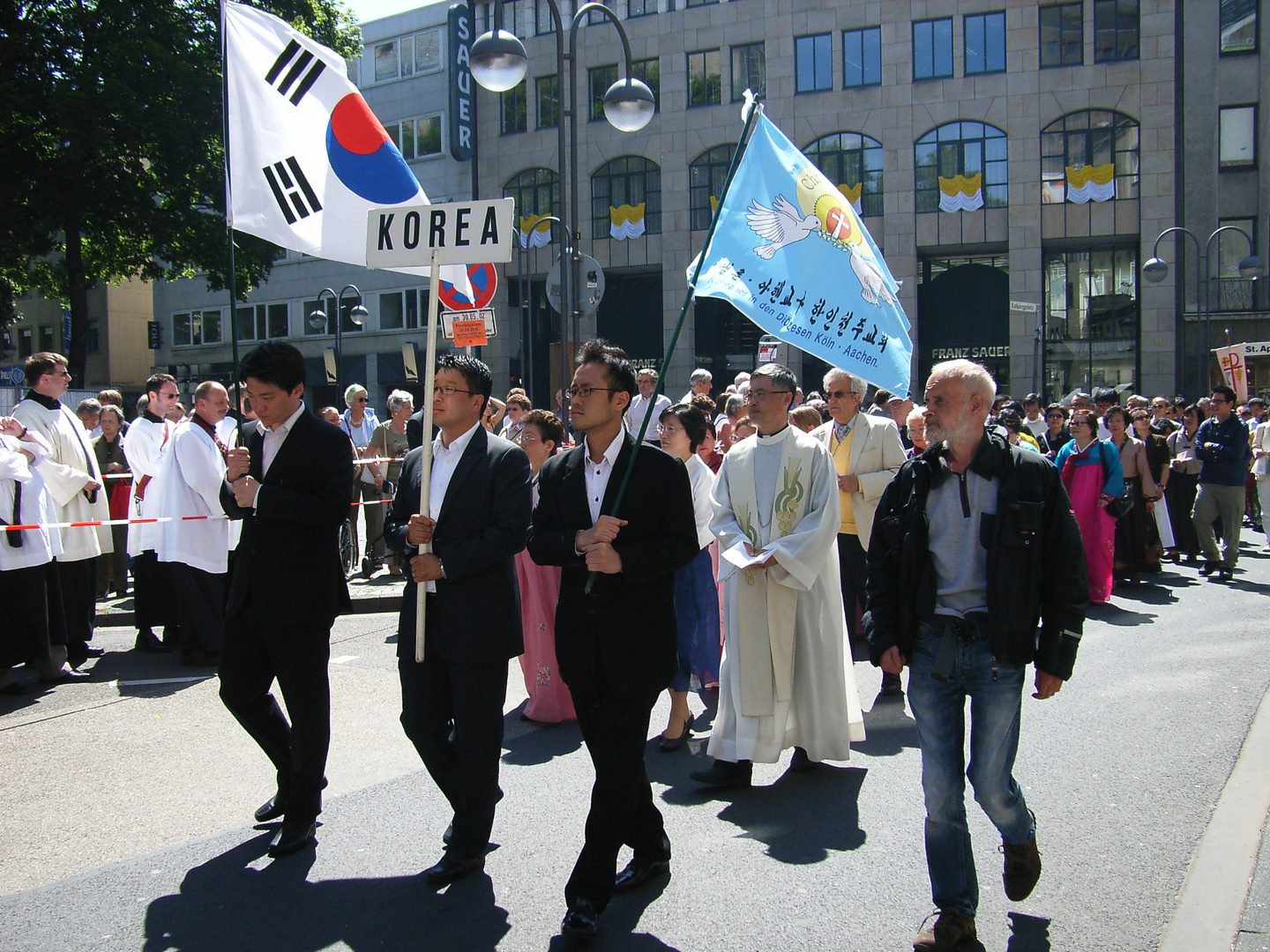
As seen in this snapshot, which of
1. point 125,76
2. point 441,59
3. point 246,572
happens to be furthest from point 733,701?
point 441,59

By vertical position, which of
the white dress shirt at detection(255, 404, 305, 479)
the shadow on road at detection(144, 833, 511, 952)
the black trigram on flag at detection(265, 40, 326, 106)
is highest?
the black trigram on flag at detection(265, 40, 326, 106)

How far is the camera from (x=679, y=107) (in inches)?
1444

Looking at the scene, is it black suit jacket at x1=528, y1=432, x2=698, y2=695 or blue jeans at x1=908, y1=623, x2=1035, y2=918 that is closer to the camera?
blue jeans at x1=908, y1=623, x2=1035, y2=918

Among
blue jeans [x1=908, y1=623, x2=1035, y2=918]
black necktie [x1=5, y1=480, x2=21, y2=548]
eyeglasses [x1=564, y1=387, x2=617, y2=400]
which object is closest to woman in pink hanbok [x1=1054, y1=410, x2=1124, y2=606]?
blue jeans [x1=908, y1=623, x2=1035, y2=918]

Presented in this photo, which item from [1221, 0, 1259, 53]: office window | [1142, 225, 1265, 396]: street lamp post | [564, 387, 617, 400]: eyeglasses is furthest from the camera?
[1221, 0, 1259, 53]: office window

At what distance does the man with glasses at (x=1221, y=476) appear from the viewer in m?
11.8

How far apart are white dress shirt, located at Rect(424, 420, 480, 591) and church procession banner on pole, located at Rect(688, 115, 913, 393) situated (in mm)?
1357

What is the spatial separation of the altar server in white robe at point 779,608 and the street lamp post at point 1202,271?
2160 centimetres

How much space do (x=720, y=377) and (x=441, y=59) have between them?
56.8 feet

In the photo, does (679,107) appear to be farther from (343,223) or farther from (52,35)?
(343,223)

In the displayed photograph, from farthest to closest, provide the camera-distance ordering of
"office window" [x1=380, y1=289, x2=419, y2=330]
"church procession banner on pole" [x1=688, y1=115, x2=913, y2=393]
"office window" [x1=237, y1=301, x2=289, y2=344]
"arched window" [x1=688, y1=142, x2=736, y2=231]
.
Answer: "office window" [x1=237, y1=301, x2=289, y2=344] → "office window" [x1=380, y1=289, x2=419, y2=330] → "arched window" [x1=688, y1=142, x2=736, y2=231] → "church procession banner on pole" [x1=688, y1=115, x2=913, y2=393]

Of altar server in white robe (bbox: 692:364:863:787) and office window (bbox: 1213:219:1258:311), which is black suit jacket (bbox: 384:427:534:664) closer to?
altar server in white robe (bbox: 692:364:863:787)

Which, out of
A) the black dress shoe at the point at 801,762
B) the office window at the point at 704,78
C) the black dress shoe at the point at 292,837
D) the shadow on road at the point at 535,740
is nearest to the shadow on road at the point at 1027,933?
the black dress shoe at the point at 801,762

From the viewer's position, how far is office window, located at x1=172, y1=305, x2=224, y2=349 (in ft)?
158
